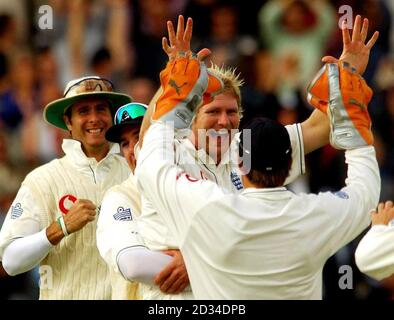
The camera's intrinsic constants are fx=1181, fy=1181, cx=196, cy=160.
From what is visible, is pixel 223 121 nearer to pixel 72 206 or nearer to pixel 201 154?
pixel 201 154

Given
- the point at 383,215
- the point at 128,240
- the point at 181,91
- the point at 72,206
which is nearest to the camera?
the point at 181,91

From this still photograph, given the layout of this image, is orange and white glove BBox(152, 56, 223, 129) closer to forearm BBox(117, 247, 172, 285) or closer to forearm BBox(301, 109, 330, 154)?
forearm BBox(117, 247, 172, 285)

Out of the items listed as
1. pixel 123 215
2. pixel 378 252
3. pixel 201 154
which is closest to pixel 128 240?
pixel 123 215

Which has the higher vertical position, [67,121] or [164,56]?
[164,56]

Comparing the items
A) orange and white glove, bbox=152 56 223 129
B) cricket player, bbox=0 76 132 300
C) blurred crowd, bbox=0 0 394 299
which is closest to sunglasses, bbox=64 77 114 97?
cricket player, bbox=0 76 132 300

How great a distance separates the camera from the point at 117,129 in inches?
257

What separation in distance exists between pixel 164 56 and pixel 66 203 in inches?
173

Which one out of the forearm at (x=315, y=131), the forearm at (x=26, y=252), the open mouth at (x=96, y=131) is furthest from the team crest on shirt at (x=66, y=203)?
the forearm at (x=315, y=131)

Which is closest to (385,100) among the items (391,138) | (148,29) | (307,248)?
(391,138)

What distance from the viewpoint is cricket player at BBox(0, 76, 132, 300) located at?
256 inches

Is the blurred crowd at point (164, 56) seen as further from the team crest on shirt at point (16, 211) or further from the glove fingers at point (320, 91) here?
the glove fingers at point (320, 91)

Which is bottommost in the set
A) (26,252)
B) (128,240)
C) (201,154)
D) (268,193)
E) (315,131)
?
(26,252)

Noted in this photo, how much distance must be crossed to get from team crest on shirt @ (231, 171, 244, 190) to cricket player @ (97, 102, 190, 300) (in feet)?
1.69

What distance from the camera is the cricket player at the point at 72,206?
6.49 m
